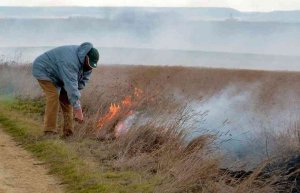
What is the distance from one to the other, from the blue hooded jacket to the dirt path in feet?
4.01

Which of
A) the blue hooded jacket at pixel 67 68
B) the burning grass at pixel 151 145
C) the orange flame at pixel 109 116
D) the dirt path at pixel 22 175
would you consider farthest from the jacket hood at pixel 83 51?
the orange flame at pixel 109 116

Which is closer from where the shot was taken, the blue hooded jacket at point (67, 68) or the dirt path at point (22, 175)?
the dirt path at point (22, 175)

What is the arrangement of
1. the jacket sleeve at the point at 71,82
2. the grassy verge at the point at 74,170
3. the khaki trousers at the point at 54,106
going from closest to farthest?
the grassy verge at the point at 74,170, the jacket sleeve at the point at 71,82, the khaki trousers at the point at 54,106

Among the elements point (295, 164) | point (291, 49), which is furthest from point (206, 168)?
point (291, 49)

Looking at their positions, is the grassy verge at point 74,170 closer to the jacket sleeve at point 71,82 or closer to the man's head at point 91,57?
the jacket sleeve at point 71,82

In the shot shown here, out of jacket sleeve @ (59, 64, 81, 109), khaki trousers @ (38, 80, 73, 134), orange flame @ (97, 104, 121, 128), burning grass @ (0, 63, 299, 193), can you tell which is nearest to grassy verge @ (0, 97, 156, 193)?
burning grass @ (0, 63, 299, 193)

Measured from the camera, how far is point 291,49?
65812 millimetres

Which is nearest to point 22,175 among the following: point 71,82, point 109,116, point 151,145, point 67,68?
point 71,82

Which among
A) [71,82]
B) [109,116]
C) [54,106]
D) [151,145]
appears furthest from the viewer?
[109,116]

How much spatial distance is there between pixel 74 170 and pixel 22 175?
0.72 m

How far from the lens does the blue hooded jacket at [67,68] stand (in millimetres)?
9852

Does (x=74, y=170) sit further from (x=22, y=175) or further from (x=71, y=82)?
(x=71, y=82)

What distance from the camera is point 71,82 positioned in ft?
32.3

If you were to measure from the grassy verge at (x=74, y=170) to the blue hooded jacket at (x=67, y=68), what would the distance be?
84 centimetres
